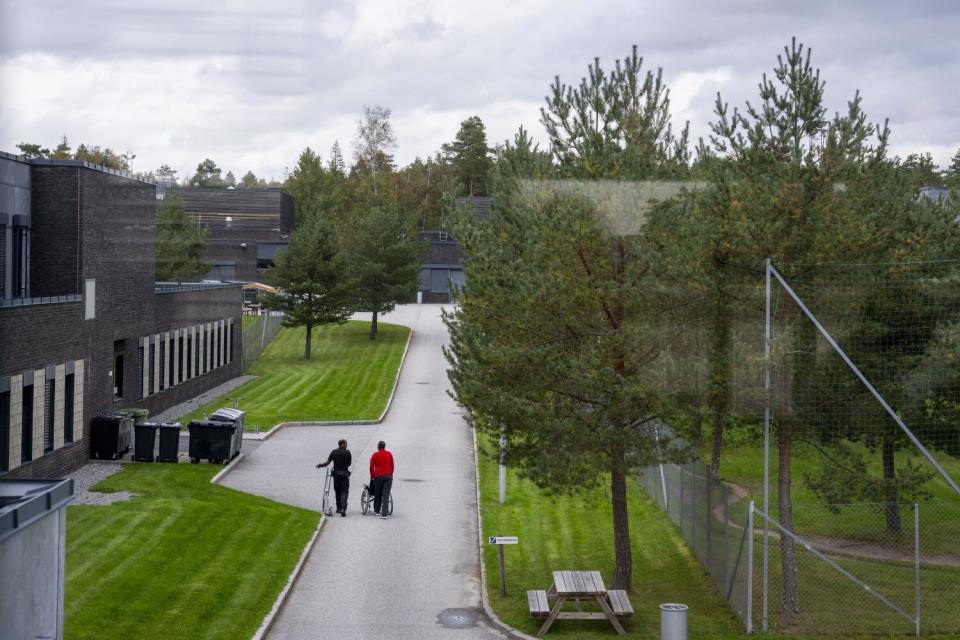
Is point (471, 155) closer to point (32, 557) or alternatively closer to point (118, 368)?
point (118, 368)

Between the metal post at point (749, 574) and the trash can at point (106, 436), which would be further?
the trash can at point (106, 436)

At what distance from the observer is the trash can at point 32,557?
9047 millimetres

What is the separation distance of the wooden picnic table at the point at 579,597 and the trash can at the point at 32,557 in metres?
5.78

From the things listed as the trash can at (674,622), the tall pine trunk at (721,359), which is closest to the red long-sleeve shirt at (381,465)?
the tall pine trunk at (721,359)

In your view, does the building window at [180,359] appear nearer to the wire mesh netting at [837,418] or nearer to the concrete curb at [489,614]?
the concrete curb at [489,614]

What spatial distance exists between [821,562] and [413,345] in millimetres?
35229

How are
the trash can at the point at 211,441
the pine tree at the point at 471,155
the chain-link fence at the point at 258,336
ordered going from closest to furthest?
1. the trash can at the point at 211,441
2. the chain-link fence at the point at 258,336
3. the pine tree at the point at 471,155

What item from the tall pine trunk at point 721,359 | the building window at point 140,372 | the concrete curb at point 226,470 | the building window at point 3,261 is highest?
the building window at point 3,261

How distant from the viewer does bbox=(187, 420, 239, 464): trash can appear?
24.6 meters

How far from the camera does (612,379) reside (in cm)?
1455

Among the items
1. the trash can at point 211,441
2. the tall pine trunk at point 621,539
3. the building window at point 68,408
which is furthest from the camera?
the trash can at point 211,441

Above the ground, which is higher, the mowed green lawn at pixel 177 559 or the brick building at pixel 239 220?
the brick building at pixel 239 220

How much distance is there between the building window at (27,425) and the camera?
67.7 feet

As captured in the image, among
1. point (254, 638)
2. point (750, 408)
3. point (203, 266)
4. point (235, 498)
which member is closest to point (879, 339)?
point (750, 408)
